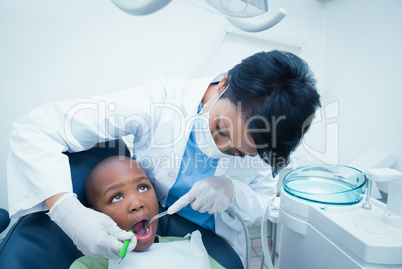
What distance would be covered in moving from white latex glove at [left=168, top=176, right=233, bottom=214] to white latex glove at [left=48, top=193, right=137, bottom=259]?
0.22 metres

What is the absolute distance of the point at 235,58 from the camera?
176 cm

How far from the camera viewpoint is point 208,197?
2.99 feet

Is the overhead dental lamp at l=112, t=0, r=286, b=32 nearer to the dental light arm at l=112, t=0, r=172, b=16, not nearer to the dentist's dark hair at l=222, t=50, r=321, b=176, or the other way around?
the dental light arm at l=112, t=0, r=172, b=16

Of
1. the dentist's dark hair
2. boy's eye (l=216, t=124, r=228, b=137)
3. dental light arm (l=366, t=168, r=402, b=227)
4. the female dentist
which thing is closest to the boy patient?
the female dentist

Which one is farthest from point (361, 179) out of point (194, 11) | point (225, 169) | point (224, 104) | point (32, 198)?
point (194, 11)

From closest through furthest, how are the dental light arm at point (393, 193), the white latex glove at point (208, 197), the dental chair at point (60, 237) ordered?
the dental chair at point (60, 237), the dental light arm at point (393, 193), the white latex glove at point (208, 197)

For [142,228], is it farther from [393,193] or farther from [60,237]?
[393,193]

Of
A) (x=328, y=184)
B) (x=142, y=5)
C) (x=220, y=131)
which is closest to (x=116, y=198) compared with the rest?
(x=220, y=131)

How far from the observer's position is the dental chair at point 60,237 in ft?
2.22

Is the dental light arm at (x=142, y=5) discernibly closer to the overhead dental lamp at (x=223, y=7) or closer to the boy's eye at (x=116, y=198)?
the overhead dental lamp at (x=223, y=7)

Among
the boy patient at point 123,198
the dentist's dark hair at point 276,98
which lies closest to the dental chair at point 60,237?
the boy patient at point 123,198

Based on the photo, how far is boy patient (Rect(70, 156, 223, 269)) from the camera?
35.3 inches

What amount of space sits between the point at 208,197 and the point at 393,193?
2.23ft

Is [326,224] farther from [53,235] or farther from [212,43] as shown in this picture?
[212,43]
